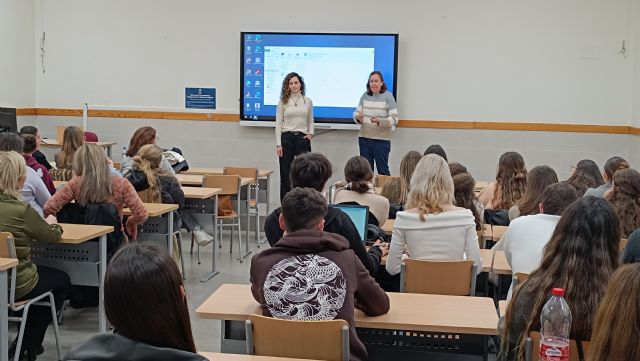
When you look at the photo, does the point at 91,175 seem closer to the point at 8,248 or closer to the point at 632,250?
the point at 8,248

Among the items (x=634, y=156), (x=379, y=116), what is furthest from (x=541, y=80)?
(x=379, y=116)

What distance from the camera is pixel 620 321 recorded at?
1768 mm

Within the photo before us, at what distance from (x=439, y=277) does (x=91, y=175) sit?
8.19 ft

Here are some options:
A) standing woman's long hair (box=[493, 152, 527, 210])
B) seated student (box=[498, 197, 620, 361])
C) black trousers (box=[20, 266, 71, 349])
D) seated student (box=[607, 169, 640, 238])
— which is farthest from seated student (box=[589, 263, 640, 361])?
standing woman's long hair (box=[493, 152, 527, 210])

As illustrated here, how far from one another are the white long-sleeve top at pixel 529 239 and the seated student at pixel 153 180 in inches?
132

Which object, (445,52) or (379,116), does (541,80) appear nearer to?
(445,52)

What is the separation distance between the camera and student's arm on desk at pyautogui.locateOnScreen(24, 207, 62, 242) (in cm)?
445

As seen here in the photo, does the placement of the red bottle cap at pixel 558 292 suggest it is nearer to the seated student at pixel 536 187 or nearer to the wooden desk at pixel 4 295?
the seated student at pixel 536 187

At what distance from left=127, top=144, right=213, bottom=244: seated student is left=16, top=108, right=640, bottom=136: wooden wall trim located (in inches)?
168

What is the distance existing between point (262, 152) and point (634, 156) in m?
4.76

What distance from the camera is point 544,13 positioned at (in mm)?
10055

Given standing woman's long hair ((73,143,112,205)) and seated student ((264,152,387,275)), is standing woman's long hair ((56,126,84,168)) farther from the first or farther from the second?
seated student ((264,152,387,275))

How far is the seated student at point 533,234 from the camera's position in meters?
3.84

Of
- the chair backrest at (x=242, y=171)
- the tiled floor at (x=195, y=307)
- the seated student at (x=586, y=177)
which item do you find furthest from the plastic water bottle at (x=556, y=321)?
the chair backrest at (x=242, y=171)
